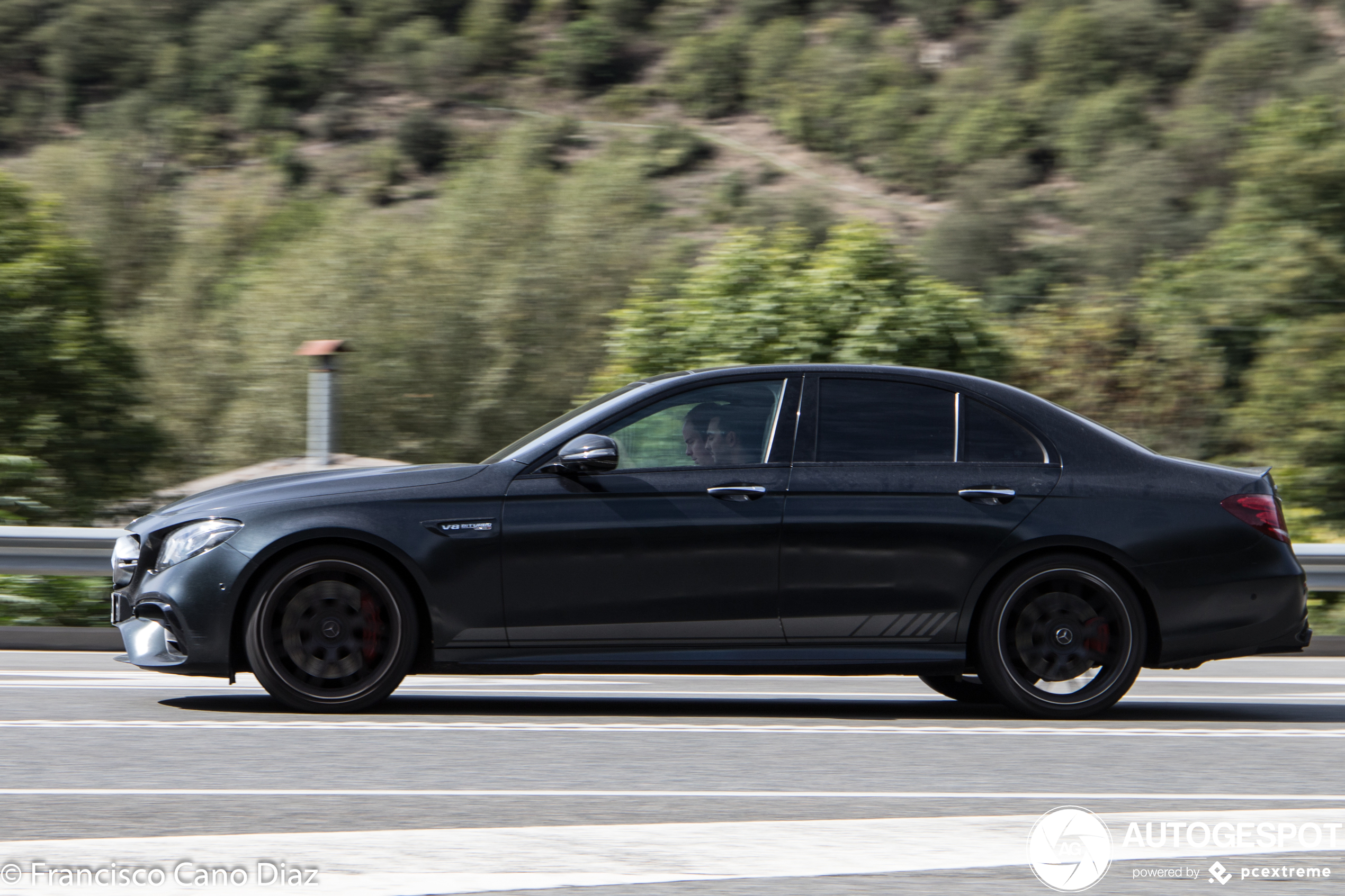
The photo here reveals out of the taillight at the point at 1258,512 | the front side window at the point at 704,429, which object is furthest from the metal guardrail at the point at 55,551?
the front side window at the point at 704,429

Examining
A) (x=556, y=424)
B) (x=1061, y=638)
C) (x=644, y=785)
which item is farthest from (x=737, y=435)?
(x=644, y=785)

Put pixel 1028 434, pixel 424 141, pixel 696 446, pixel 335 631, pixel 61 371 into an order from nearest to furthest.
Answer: pixel 335 631
pixel 696 446
pixel 1028 434
pixel 61 371
pixel 424 141

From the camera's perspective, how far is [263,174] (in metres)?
41.0

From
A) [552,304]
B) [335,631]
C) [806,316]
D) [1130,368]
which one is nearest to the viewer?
[335,631]

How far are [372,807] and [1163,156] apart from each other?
95040 millimetres

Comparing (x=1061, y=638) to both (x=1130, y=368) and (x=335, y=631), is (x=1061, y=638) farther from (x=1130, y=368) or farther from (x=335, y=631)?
(x=1130, y=368)

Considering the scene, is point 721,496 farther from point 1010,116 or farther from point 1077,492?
point 1010,116

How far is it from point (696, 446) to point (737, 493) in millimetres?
288

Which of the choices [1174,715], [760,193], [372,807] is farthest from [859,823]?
[760,193]

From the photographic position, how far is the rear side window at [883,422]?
6988 mm

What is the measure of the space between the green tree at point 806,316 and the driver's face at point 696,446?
1050 centimetres

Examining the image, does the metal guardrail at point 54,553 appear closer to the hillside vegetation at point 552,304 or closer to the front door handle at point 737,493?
the front door handle at point 737,493

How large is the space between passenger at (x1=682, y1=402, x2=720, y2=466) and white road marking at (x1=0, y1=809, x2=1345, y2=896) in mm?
2359

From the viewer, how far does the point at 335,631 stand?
670 centimetres
